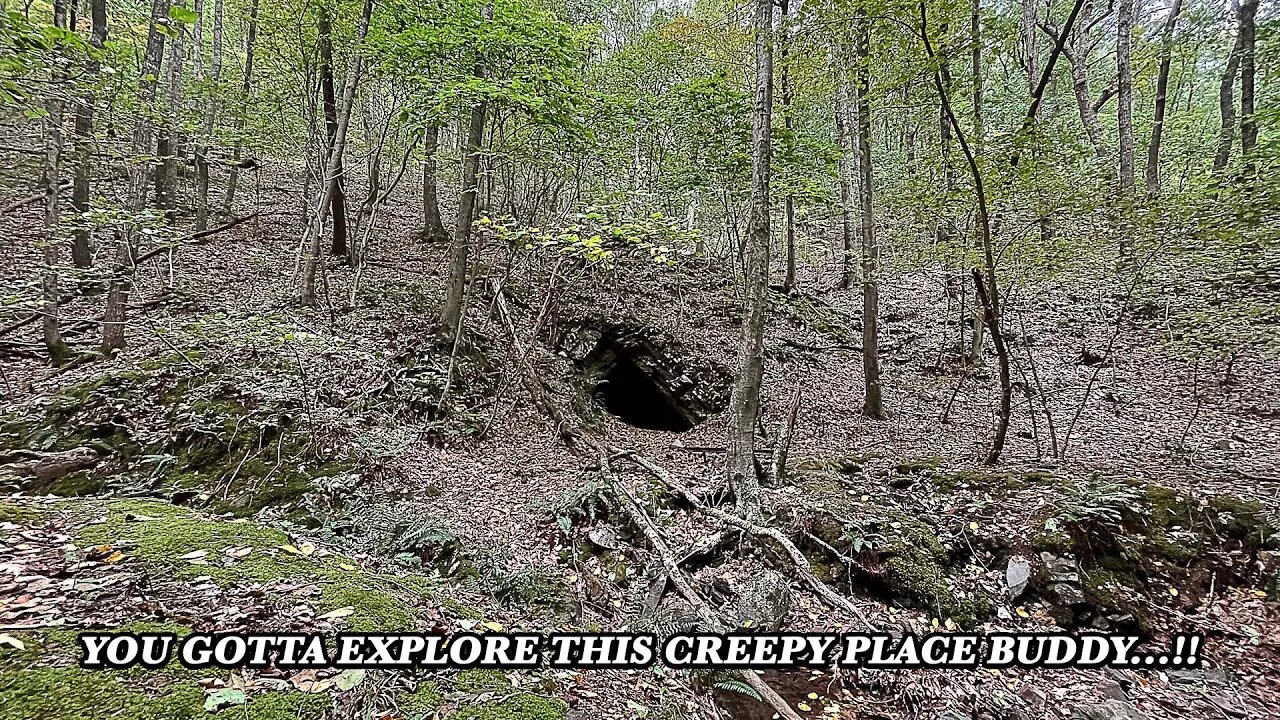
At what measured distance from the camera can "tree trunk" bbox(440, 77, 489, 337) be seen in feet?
30.5

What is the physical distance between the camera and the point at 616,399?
12219 mm

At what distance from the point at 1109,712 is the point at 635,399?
9305 millimetres

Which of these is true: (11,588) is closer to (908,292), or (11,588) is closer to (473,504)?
(473,504)

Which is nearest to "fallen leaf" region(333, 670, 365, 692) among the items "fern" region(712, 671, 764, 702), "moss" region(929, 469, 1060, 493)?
"fern" region(712, 671, 764, 702)

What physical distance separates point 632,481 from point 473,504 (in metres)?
2.24

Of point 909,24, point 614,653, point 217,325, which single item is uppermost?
point 909,24

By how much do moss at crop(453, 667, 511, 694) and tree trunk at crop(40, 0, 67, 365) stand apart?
6539 millimetres

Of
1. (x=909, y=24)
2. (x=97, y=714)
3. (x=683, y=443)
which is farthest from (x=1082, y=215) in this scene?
(x=97, y=714)

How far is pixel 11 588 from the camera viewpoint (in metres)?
2.26

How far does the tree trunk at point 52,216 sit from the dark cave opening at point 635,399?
332 inches

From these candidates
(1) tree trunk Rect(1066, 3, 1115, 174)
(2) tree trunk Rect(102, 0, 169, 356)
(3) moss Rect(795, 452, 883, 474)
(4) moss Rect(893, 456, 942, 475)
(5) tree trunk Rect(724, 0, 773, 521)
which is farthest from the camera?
(1) tree trunk Rect(1066, 3, 1115, 174)

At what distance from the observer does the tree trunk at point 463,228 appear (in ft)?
30.5

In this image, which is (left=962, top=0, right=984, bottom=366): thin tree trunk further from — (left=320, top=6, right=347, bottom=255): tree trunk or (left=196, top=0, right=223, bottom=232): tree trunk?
(left=196, top=0, right=223, bottom=232): tree trunk

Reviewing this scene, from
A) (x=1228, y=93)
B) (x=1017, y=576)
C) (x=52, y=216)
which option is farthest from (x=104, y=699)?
(x=1228, y=93)
